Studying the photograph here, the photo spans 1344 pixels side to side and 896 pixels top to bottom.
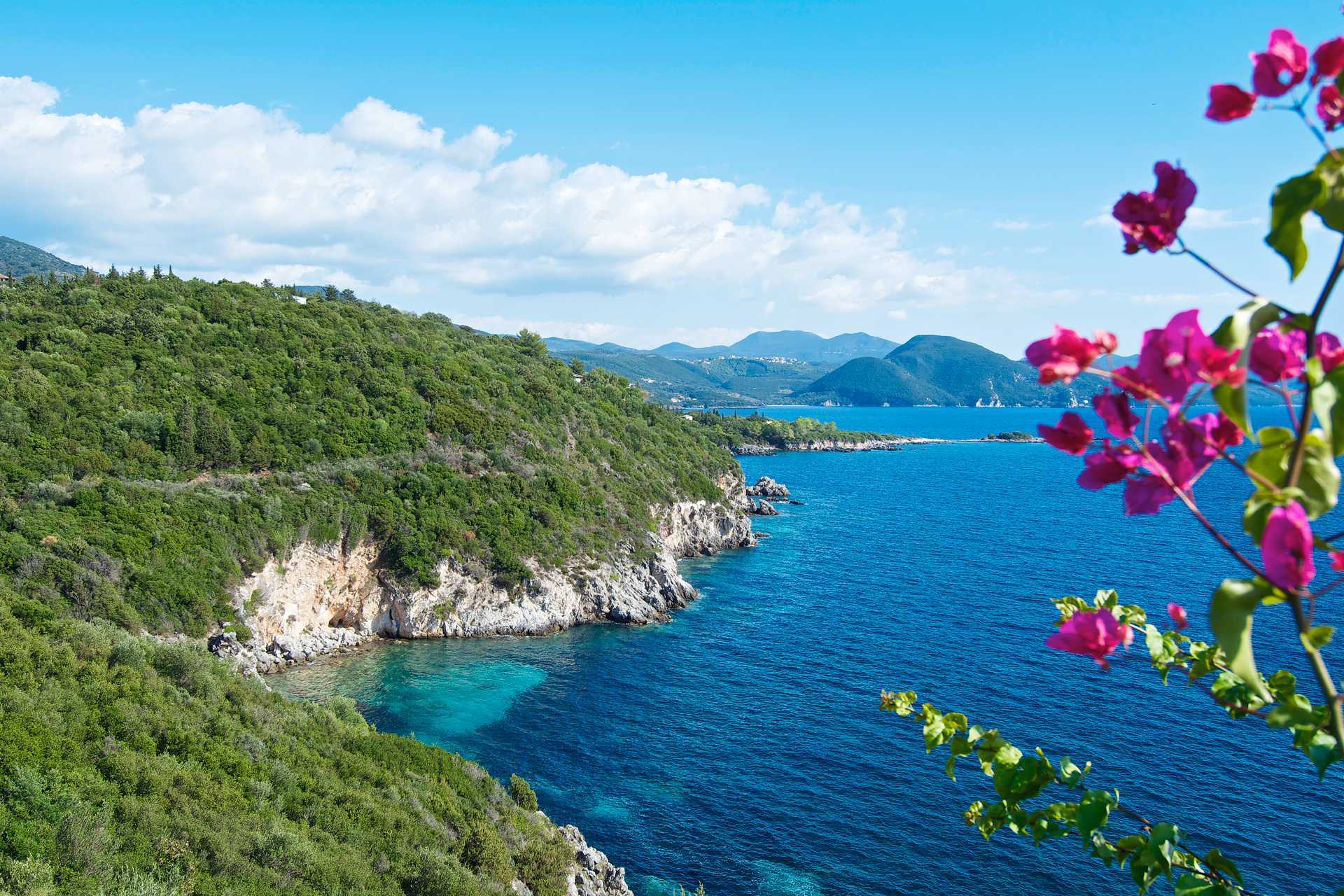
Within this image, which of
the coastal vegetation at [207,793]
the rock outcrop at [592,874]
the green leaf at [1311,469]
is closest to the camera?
the green leaf at [1311,469]

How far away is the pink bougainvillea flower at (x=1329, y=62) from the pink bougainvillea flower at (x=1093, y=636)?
170cm

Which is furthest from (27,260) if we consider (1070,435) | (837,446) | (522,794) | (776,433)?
(1070,435)

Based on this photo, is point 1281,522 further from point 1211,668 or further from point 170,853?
point 170,853

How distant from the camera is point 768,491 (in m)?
94.7

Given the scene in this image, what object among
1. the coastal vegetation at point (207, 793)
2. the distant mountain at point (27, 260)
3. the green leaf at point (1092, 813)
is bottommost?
the coastal vegetation at point (207, 793)

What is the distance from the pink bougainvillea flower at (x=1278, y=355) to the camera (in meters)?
2.13

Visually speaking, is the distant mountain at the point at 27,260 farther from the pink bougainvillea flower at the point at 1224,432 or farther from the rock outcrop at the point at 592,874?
the pink bougainvillea flower at the point at 1224,432

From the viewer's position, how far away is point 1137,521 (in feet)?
259

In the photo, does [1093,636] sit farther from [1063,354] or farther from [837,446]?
[837,446]

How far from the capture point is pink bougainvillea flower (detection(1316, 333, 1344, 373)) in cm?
215

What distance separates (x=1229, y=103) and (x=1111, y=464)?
46.2 inches

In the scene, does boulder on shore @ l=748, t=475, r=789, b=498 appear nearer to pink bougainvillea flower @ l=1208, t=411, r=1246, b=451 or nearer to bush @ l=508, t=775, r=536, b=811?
bush @ l=508, t=775, r=536, b=811

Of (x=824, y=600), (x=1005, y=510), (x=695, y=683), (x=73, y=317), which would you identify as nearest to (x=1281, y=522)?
(x=695, y=683)

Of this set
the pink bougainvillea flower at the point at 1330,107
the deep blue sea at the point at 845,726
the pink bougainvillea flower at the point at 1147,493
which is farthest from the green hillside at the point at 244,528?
the pink bougainvillea flower at the point at 1330,107
